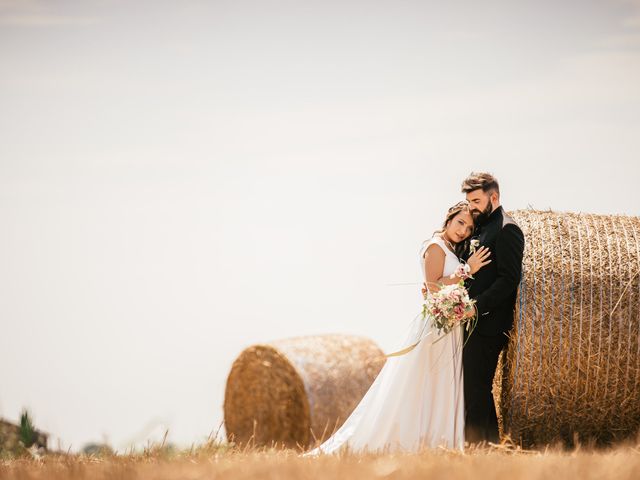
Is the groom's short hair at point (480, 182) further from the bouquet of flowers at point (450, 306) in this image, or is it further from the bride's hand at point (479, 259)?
the bouquet of flowers at point (450, 306)

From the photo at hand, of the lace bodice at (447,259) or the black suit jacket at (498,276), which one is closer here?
the black suit jacket at (498,276)

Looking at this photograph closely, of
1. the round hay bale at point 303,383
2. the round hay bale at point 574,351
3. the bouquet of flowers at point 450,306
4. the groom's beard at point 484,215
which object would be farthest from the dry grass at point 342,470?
the round hay bale at point 303,383

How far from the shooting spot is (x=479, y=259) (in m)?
7.29

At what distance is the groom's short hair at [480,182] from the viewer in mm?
7371

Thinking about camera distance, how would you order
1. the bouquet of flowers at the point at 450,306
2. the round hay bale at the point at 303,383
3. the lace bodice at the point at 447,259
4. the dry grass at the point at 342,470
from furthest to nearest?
1. the round hay bale at the point at 303,383
2. the lace bodice at the point at 447,259
3. the bouquet of flowers at the point at 450,306
4. the dry grass at the point at 342,470

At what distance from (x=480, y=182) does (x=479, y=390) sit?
1814 mm

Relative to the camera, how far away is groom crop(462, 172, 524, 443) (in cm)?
729

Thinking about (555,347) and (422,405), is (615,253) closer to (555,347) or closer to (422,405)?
(555,347)

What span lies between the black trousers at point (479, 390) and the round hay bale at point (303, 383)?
3012 millimetres

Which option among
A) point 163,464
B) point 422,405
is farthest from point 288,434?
point 163,464

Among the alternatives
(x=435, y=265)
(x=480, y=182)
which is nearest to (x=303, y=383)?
(x=435, y=265)

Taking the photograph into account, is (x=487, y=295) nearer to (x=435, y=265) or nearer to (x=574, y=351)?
(x=435, y=265)

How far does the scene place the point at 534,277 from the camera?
7555mm

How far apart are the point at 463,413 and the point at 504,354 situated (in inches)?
29.6
